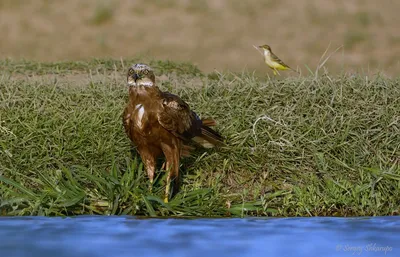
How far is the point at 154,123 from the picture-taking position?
692 centimetres

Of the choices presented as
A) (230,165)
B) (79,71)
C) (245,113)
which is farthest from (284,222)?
(79,71)

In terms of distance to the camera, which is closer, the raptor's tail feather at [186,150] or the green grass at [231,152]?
the green grass at [231,152]

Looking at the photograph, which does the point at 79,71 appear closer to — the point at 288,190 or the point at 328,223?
the point at 288,190

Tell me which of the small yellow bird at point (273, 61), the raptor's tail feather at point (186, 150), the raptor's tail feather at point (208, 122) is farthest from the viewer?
the small yellow bird at point (273, 61)

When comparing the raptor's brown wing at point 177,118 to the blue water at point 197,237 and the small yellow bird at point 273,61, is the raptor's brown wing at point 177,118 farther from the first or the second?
the small yellow bird at point 273,61

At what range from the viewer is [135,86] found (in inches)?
275

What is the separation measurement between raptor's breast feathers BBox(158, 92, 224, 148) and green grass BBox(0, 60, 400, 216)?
275mm

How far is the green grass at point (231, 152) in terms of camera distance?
23.0ft

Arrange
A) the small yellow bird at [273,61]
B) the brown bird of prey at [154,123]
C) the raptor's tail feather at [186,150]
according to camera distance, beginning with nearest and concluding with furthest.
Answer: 1. the brown bird of prey at [154,123]
2. the raptor's tail feather at [186,150]
3. the small yellow bird at [273,61]

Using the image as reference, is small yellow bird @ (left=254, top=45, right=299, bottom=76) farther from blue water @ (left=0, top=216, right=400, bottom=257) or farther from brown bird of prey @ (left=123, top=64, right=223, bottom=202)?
blue water @ (left=0, top=216, right=400, bottom=257)

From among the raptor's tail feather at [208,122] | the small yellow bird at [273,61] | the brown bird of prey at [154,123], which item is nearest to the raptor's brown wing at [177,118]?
the brown bird of prey at [154,123]

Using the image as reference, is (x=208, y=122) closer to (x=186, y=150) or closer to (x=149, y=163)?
(x=186, y=150)

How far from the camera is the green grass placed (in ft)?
23.0

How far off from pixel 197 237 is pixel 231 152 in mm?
1569
